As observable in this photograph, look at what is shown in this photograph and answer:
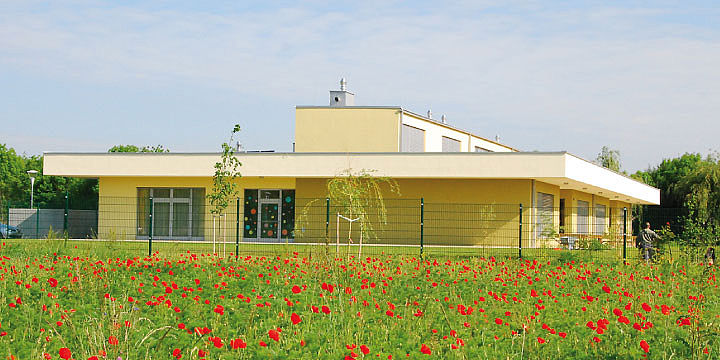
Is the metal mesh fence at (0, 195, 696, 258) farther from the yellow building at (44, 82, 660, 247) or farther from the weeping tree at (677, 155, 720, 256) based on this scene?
the weeping tree at (677, 155, 720, 256)

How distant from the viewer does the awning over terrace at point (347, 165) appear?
103ft

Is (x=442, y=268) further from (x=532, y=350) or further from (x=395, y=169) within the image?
(x=395, y=169)

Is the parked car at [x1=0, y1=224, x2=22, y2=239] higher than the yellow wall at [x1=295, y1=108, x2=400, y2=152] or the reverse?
the reverse

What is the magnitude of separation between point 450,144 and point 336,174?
12802mm

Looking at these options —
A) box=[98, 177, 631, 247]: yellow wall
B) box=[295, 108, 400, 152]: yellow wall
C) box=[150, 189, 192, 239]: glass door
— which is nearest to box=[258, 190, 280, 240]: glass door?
Result: box=[98, 177, 631, 247]: yellow wall

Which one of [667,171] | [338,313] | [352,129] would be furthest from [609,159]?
[338,313]

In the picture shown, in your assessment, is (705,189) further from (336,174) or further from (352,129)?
(336,174)

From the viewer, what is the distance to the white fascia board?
32031mm

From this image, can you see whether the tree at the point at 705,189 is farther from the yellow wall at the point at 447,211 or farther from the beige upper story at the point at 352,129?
the beige upper story at the point at 352,129

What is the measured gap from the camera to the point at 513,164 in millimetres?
31375

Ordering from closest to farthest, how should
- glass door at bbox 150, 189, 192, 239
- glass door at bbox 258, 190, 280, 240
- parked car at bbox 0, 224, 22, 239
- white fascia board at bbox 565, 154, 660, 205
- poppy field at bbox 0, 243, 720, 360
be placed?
poppy field at bbox 0, 243, 720, 360
white fascia board at bbox 565, 154, 660, 205
glass door at bbox 150, 189, 192, 239
glass door at bbox 258, 190, 280, 240
parked car at bbox 0, 224, 22, 239

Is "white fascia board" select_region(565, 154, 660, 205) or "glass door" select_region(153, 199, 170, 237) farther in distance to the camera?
"glass door" select_region(153, 199, 170, 237)

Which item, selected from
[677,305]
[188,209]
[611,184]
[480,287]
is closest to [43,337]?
[480,287]

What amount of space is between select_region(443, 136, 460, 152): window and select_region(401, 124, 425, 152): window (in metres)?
3.45
